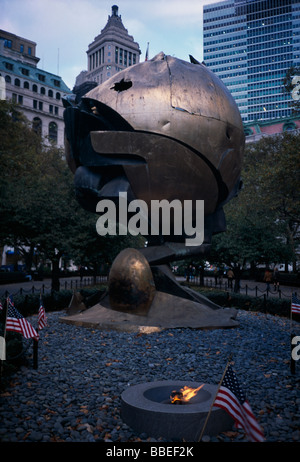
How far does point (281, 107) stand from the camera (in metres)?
124

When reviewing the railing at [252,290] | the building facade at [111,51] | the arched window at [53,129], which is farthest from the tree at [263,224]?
the building facade at [111,51]

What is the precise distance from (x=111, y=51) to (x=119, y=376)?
493ft

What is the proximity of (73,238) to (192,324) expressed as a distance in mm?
12489

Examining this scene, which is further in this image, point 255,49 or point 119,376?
point 255,49

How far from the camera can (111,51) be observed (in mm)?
140125

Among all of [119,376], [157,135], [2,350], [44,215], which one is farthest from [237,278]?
[2,350]

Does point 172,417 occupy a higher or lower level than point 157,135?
lower

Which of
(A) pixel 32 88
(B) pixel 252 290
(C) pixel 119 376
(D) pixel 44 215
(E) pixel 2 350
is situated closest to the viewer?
(E) pixel 2 350

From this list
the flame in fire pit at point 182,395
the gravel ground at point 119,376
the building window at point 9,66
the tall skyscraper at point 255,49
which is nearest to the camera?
the gravel ground at point 119,376

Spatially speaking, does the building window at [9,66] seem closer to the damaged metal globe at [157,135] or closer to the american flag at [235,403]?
the damaged metal globe at [157,135]

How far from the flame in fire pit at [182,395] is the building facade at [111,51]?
141 metres

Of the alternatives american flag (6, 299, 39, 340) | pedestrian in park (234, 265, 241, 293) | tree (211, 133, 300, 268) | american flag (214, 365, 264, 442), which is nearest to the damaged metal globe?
american flag (6, 299, 39, 340)

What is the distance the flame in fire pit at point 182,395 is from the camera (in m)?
5.13

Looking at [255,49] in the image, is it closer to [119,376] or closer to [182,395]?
[119,376]
